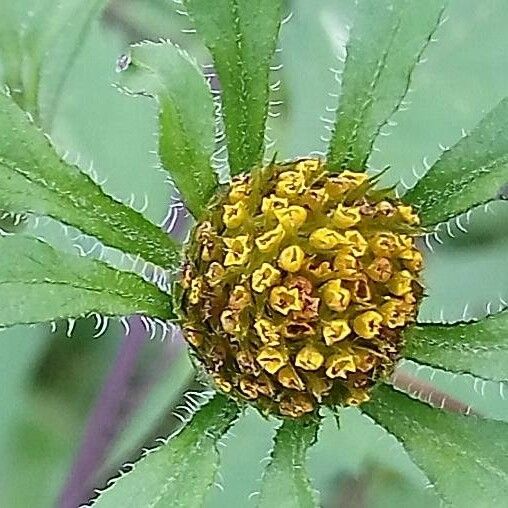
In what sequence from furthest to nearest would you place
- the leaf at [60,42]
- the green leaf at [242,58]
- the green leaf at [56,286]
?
the leaf at [60,42]
the green leaf at [242,58]
the green leaf at [56,286]

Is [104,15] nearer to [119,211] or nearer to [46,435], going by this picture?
[46,435]

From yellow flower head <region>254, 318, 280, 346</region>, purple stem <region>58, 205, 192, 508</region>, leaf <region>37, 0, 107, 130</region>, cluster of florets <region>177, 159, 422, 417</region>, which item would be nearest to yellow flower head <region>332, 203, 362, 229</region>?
cluster of florets <region>177, 159, 422, 417</region>

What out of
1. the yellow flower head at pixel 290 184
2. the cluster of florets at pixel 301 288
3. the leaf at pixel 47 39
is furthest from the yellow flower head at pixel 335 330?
the leaf at pixel 47 39

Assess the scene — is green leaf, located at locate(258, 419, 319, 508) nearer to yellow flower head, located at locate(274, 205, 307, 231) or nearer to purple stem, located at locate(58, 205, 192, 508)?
yellow flower head, located at locate(274, 205, 307, 231)

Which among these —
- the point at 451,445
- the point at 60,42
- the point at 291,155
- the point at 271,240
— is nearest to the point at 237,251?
the point at 271,240

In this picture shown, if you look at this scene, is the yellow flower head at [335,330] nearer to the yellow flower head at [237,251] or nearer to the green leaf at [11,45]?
the yellow flower head at [237,251]
